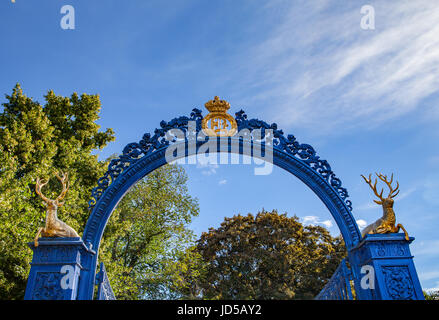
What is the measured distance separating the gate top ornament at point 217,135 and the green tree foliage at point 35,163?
1893 millimetres

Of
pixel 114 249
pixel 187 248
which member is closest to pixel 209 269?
pixel 187 248

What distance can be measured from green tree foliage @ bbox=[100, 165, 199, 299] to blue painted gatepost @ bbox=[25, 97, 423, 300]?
608 centimetres

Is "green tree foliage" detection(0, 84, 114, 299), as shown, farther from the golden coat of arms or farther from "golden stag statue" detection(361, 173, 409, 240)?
"golden stag statue" detection(361, 173, 409, 240)

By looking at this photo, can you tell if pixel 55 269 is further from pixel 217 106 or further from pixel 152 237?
pixel 152 237

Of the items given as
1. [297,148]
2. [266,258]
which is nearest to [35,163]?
[297,148]

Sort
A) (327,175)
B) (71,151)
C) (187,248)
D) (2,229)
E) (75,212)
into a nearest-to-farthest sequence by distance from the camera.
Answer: (327,175) → (2,229) → (75,212) → (71,151) → (187,248)

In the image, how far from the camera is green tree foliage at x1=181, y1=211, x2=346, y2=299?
15648 millimetres

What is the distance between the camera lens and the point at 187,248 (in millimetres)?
12188

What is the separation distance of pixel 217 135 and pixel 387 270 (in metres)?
2.87

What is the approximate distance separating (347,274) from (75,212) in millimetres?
6739

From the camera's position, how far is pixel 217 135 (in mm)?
5051

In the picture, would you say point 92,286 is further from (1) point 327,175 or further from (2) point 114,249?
(2) point 114,249

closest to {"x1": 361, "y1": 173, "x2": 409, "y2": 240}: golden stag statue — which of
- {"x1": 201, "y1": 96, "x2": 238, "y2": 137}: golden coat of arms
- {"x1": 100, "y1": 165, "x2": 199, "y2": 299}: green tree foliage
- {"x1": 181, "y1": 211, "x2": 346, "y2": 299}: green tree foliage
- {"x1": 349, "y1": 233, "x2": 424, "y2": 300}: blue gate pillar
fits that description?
{"x1": 349, "y1": 233, "x2": 424, "y2": 300}: blue gate pillar

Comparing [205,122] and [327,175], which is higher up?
[205,122]
